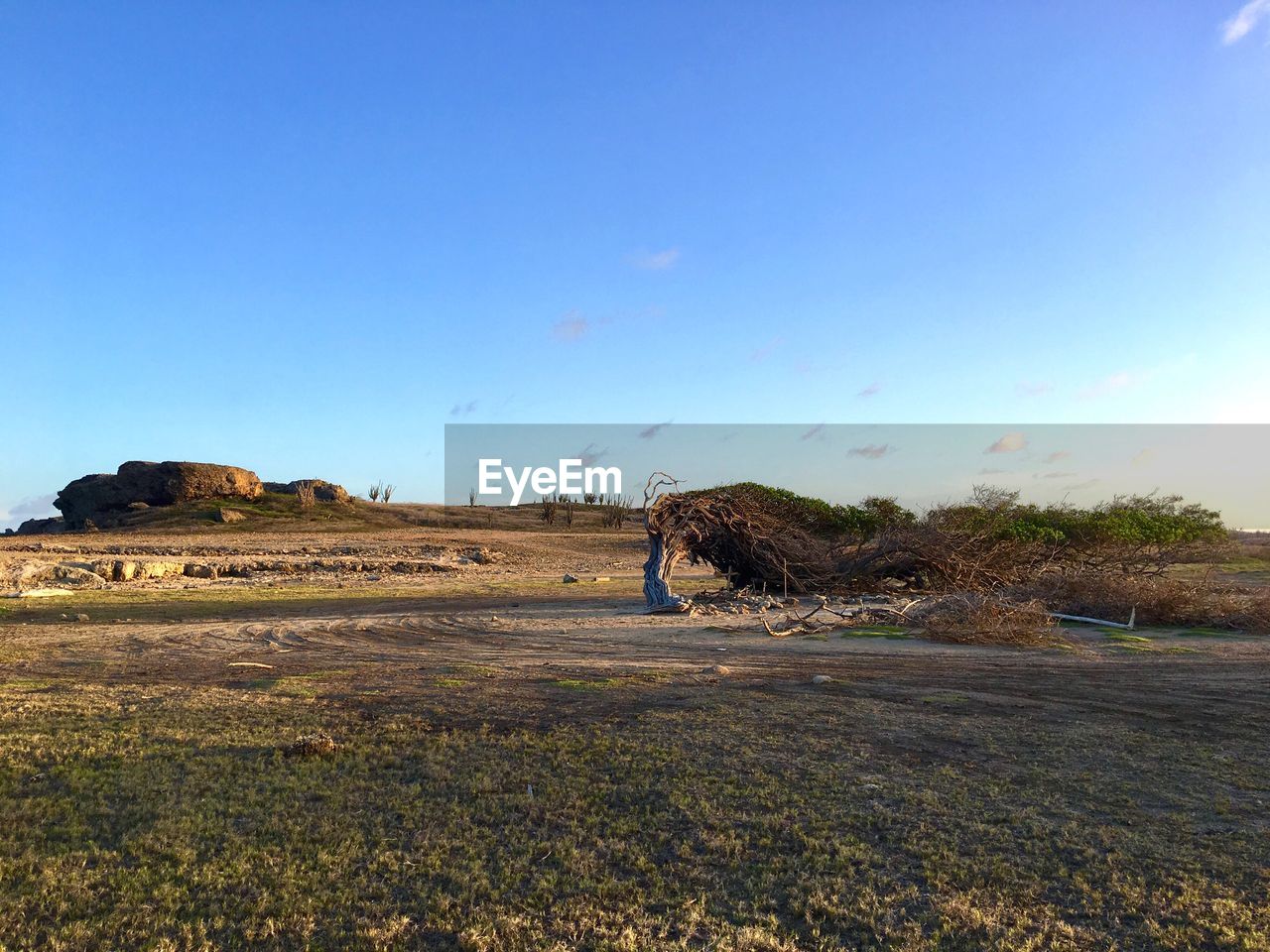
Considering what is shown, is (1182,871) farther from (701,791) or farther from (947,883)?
(701,791)

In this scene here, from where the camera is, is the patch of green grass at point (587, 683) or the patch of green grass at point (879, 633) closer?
the patch of green grass at point (587, 683)

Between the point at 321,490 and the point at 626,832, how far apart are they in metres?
64.2

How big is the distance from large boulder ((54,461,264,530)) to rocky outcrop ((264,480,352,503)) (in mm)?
5262

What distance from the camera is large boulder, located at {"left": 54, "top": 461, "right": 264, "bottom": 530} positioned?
55969 mm

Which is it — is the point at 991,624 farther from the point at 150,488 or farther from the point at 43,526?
the point at 43,526

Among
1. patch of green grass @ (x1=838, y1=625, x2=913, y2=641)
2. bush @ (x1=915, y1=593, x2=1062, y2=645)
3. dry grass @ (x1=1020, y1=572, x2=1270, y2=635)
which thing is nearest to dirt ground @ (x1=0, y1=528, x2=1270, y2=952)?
bush @ (x1=915, y1=593, x2=1062, y2=645)

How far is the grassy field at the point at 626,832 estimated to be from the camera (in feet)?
11.3

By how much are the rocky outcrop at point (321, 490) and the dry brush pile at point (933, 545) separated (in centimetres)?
4723

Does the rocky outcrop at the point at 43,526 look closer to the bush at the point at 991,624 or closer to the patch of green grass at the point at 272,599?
the patch of green grass at the point at 272,599

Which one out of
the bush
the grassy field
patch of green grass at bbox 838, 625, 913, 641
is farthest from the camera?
patch of green grass at bbox 838, 625, 913, 641

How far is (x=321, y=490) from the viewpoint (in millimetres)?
63594

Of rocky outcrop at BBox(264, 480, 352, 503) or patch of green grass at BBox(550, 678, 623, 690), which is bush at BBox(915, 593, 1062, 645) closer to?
patch of green grass at BBox(550, 678, 623, 690)

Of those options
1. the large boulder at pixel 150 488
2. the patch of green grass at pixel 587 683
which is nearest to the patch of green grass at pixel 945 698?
the patch of green grass at pixel 587 683

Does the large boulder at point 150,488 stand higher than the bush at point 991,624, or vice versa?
the large boulder at point 150,488
